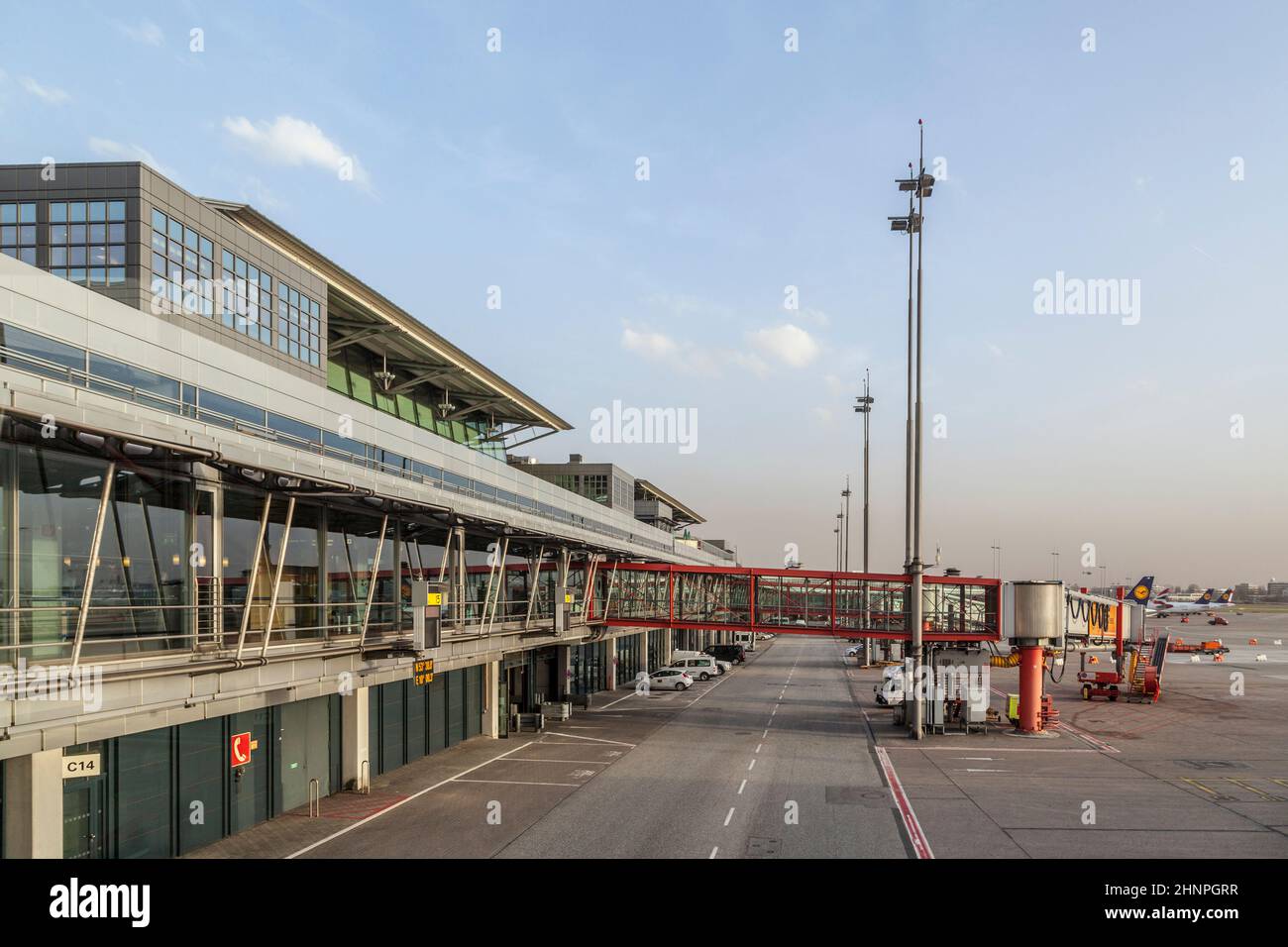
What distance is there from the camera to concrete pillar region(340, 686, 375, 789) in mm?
27344

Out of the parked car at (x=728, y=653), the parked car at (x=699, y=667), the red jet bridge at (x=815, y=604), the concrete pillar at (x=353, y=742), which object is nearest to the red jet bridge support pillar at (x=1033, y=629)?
the red jet bridge at (x=815, y=604)

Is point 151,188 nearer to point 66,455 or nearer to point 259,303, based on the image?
point 259,303

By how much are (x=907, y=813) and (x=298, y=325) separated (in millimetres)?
25685

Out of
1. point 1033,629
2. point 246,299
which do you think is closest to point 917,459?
point 1033,629

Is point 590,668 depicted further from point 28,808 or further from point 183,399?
point 28,808

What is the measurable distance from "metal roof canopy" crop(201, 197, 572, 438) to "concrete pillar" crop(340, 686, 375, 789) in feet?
51.6

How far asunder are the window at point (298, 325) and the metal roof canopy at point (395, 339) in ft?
5.33

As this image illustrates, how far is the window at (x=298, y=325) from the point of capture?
31.3 meters

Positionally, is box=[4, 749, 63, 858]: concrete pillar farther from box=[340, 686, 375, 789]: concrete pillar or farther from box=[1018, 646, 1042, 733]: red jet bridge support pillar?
box=[1018, 646, 1042, 733]: red jet bridge support pillar

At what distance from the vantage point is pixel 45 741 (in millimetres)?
12969

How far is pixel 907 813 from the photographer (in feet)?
80.7

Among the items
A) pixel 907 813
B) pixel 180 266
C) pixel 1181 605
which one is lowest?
pixel 1181 605

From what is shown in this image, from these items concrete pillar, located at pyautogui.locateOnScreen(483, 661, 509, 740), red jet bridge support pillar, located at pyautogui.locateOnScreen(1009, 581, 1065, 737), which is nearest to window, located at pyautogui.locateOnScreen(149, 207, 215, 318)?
concrete pillar, located at pyautogui.locateOnScreen(483, 661, 509, 740)

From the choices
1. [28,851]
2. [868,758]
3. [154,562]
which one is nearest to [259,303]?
[154,562]
